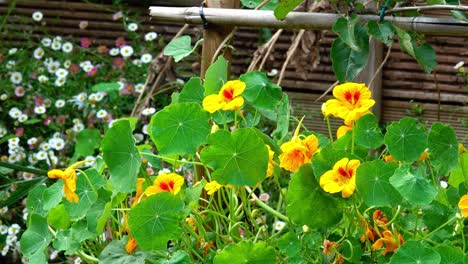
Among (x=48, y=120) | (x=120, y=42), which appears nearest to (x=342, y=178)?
(x=48, y=120)

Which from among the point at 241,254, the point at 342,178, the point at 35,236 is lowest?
the point at 35,236

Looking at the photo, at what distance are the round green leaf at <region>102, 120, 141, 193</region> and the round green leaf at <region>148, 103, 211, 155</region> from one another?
37mm

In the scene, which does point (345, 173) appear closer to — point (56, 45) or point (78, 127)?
point (78, 127)

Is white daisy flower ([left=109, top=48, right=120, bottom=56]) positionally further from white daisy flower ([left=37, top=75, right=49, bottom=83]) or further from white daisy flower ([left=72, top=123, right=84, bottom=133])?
white daisy flower ([left=72, top=123, right=84, bottom=133])

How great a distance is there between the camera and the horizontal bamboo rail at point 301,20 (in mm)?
1711

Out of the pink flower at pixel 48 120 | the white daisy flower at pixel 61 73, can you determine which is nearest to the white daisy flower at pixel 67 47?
the white daisy flower at pixel 61 73

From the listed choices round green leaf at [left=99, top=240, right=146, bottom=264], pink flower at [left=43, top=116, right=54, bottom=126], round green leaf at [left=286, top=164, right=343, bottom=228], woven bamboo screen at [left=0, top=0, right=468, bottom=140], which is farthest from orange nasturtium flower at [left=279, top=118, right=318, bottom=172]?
pink flower at [left=43, top=116, right=54, bottom=126]

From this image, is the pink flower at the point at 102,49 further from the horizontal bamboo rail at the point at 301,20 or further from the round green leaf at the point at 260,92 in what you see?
the round green leaf at the point at 260,92

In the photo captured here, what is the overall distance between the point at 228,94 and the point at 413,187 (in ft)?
1.02

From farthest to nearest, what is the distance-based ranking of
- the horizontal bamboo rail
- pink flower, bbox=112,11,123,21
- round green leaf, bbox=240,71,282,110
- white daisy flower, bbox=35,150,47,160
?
pink flower, bbox=112,11,123,21
white daisy flower, bbox=35,150,47,160
the horizontal bamboo rail
round green leaf, bbox=240,71,282,110

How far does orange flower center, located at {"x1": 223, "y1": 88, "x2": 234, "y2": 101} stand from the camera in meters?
1.50

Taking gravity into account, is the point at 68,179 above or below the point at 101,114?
above

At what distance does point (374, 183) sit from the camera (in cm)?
137

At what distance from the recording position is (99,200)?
1577mm
